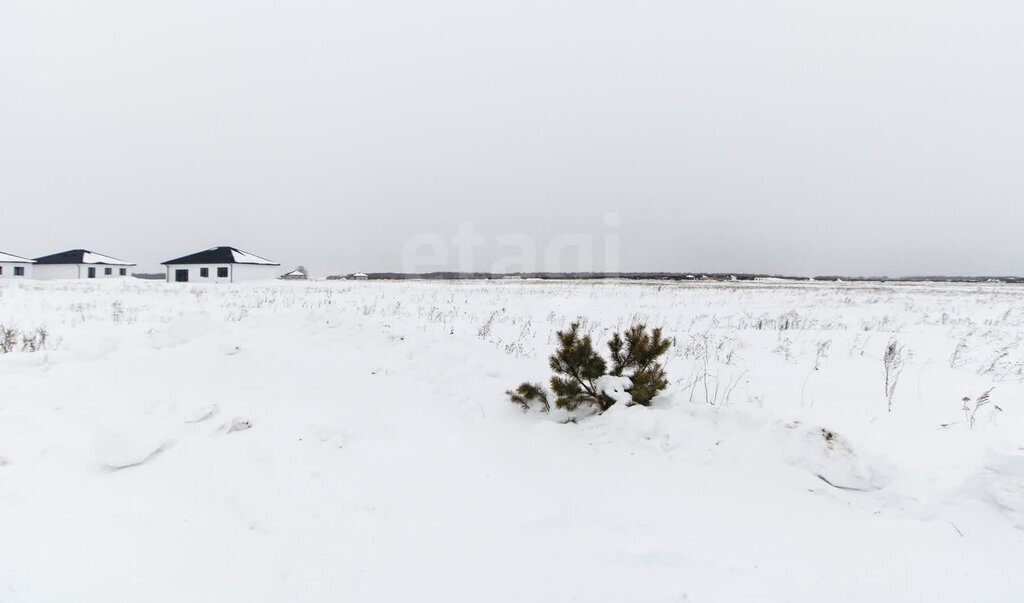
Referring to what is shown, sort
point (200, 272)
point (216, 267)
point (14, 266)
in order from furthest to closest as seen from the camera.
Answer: point (14, 266)
point (200, 272)
point (216, 267)

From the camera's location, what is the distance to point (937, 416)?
4.50m

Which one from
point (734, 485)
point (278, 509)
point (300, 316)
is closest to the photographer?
point (278, 509)

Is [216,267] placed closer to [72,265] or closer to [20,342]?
[72,265]

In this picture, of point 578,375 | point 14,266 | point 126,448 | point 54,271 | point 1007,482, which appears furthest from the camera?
point 54,271

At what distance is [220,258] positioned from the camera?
43188mm

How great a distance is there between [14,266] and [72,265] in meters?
6.18

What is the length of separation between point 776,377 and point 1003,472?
2877mm

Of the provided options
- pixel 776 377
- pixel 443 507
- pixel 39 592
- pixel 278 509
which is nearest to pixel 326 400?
pixel 278 509

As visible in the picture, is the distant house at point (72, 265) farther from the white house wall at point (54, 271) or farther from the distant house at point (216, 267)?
the distant house at point (216, 267)

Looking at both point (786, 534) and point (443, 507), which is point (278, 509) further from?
point (786, 534)

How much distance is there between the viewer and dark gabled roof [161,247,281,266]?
4287cm

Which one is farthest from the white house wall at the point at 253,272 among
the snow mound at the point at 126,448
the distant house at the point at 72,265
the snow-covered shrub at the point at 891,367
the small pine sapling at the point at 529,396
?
the snow-covered shrub at the point at 891,367

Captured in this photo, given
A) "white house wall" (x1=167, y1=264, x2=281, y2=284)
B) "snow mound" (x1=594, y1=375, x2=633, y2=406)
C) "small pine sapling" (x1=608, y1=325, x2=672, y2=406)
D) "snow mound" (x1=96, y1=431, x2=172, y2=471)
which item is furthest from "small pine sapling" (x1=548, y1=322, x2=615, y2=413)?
"white house wall" (x1=167, y1=264, x2=281, y2=284)

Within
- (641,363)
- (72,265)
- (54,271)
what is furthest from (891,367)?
(54,271)
